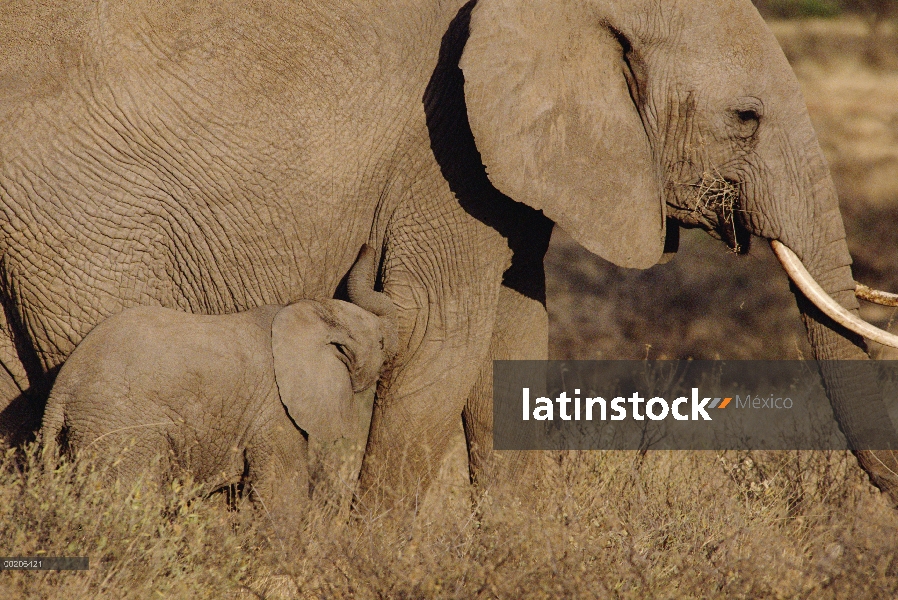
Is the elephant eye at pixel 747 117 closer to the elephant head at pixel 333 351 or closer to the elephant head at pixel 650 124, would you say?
the elephant head at pixel 650 124

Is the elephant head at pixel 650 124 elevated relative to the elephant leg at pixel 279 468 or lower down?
elevated

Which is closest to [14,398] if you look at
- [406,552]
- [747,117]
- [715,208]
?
[406,552]

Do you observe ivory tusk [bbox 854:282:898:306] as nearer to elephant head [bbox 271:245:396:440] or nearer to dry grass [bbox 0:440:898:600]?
dry grass [bbox 0:440:898:600]

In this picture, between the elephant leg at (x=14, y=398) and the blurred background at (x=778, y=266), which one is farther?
the blurred background at (x=778, y=266)

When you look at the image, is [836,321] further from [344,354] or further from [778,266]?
[778,266]

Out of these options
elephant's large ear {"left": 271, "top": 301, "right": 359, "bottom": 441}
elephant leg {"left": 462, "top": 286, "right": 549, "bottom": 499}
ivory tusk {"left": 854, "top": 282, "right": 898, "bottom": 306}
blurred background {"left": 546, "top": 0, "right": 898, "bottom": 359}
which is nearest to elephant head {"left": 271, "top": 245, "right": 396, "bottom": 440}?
elephant's large ear {"left": 271, "top": 301, "right": 359, "bottom": 441}

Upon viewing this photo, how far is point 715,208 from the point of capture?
4.93 meters

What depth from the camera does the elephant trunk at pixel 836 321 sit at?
479 cm

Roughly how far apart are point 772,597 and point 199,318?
7.88ft

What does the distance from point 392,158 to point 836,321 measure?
199 cm

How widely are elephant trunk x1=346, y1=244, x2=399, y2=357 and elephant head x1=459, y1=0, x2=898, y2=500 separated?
697mm

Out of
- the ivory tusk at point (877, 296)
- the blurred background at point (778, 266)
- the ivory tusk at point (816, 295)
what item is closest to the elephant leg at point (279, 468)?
the ivory tusk at point (816, 295)

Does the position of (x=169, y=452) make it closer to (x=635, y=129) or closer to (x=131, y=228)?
(x=131, y=228)

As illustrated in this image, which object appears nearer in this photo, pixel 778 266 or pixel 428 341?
pixel 428 341
